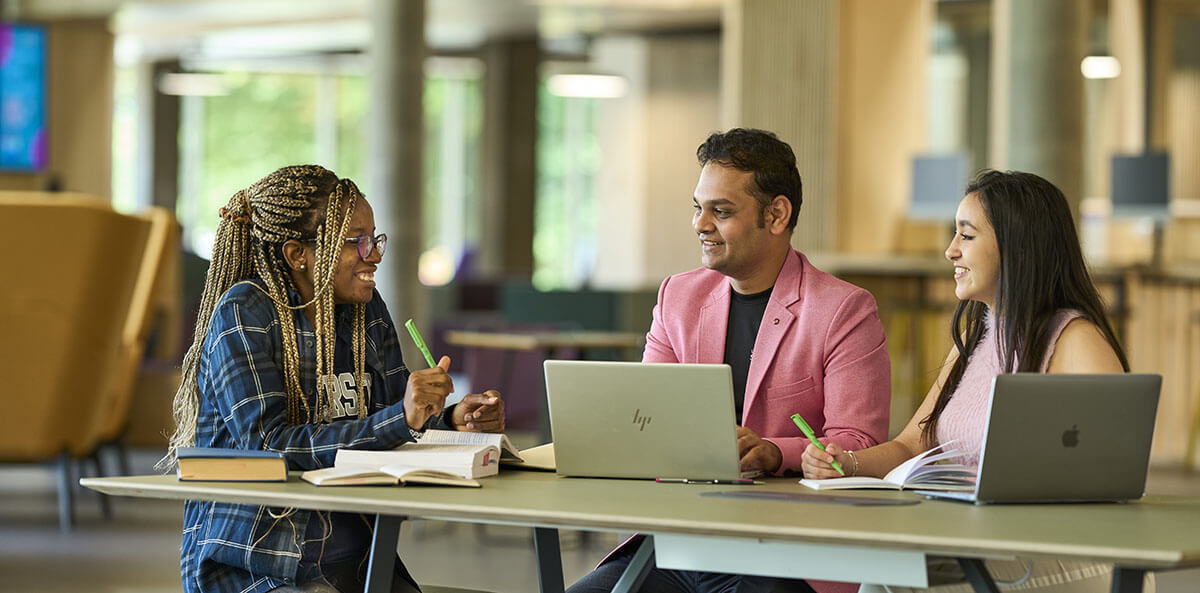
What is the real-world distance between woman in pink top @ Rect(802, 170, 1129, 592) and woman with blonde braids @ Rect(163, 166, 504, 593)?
2.53 ft

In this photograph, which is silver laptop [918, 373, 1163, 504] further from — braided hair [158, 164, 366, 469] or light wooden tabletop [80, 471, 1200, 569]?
braided hair [158, 164, 366, 469]

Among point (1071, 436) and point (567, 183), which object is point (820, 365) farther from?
point (567, 183)

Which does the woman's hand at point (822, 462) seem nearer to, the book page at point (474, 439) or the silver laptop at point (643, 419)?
the silver laptop at point (643, 419)

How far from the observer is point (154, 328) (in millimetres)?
8312

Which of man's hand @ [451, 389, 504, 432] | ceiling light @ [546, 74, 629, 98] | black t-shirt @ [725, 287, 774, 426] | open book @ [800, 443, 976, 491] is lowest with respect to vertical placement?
open book @ [800, 443, 976, 491]

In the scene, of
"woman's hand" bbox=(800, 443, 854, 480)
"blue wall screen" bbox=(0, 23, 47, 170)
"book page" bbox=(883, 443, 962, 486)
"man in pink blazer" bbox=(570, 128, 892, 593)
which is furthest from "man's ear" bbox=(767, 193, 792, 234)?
"blue wall screen" bbox=(0, 23, 47, 170)

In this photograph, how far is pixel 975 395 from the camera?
8.50 ft

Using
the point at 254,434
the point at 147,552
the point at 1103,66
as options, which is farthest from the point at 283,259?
the point at 1103,66

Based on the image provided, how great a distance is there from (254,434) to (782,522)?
3.14ft

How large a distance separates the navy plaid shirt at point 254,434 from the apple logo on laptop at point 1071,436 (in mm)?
1030

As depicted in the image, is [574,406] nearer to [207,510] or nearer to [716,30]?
[207,510]

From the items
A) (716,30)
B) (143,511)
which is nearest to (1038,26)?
(143,511)

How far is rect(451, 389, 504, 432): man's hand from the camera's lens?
260 centimetres

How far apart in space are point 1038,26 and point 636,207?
28.8 feet
